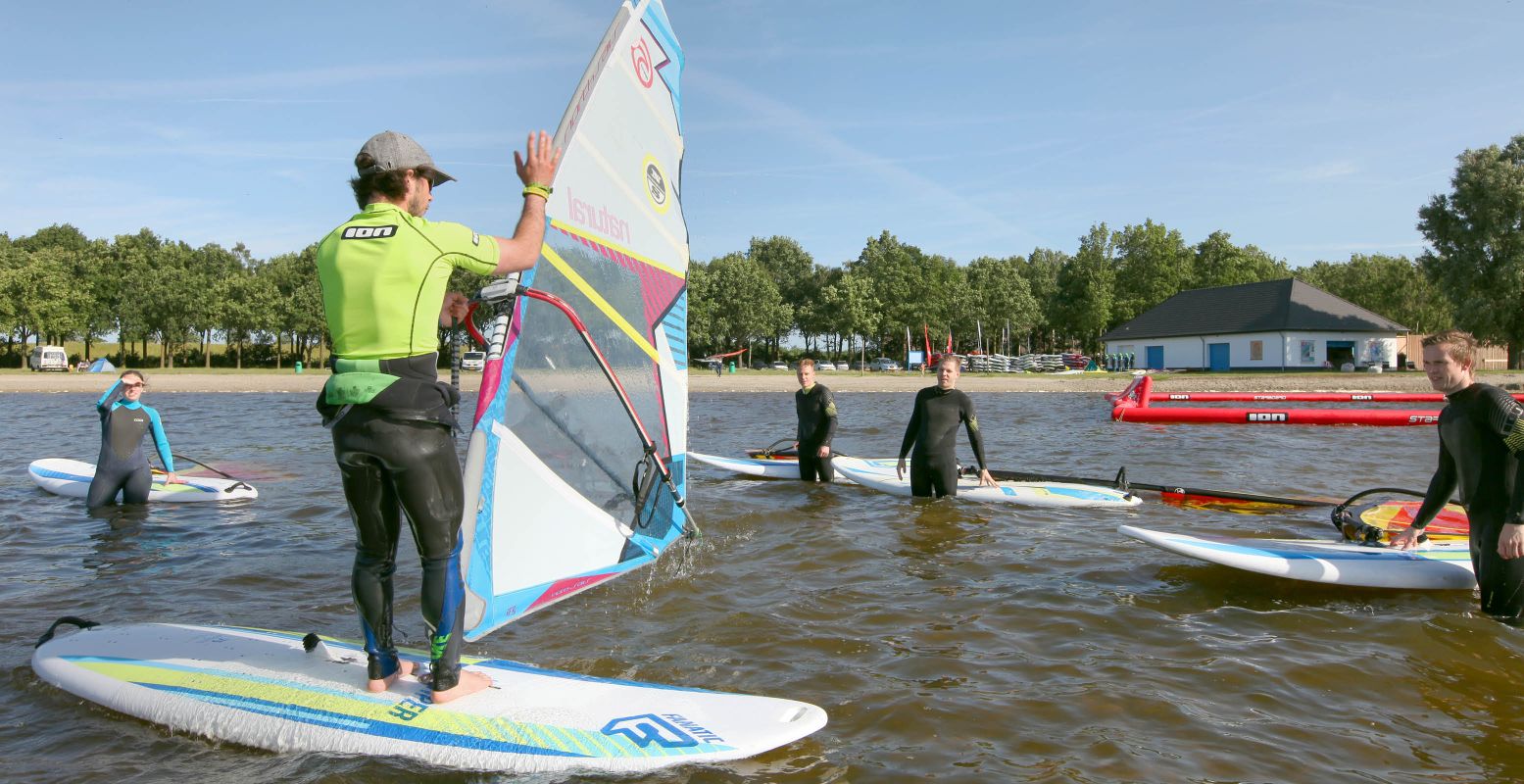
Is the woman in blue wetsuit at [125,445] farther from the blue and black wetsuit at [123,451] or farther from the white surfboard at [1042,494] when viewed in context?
the white surfboard at [1042,494]

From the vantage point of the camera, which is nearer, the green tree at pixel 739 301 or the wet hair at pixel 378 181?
the wet hair at pixel 378 181

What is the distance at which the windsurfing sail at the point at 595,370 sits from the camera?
382 centimetres

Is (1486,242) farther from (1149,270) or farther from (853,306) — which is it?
(853,306)

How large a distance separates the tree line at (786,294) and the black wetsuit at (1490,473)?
5495 centimetres

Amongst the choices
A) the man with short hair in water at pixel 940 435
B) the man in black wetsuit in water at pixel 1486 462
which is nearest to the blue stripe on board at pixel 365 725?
the man in black wetsuit in water at pixel 1486 462

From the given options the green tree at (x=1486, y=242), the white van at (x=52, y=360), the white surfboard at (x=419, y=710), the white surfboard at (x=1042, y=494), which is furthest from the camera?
the white van at (x=52, y=360)

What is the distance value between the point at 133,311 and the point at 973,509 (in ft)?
213

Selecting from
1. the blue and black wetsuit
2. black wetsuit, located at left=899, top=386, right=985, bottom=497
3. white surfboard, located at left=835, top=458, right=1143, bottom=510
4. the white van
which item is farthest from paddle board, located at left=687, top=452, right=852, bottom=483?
the white van

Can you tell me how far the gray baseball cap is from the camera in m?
3.16

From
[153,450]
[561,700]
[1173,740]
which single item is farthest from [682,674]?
[153,450]

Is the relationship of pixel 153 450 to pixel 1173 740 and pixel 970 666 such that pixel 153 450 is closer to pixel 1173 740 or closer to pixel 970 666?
pixel 970 666

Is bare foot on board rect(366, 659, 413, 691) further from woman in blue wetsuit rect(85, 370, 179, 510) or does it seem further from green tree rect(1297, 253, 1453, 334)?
green tree rect(1297, 253, 1453, 334)

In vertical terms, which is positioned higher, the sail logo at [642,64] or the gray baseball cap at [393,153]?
the sail logo at [642,64]

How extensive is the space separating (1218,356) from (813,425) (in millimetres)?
48015
